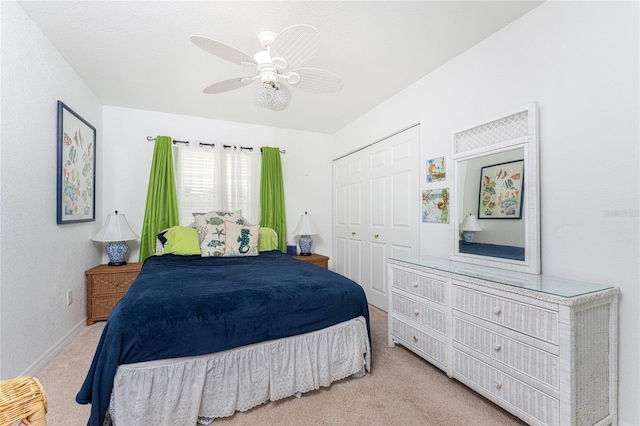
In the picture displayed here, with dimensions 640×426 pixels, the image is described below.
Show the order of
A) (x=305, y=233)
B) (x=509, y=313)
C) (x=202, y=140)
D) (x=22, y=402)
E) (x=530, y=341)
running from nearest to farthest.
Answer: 1. (x=22, y=402)
2. (x=530, y=341)
3. (x=509, y=313)
4. (x=202, y=140)
5. (x=305, y=233)

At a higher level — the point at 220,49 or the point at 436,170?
the point at 220,49

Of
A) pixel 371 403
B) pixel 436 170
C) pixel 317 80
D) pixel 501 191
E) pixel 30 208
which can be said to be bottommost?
pixel 371 403

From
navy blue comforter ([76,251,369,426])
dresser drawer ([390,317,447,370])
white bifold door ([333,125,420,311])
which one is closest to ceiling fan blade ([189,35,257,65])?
navy blue comforter ([76,251,369,426])

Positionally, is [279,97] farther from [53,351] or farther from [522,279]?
[53,351]

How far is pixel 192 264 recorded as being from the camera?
2596mm

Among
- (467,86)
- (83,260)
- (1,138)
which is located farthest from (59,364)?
(467,86)

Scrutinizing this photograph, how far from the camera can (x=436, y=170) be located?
256 cm

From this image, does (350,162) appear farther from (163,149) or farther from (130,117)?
(130,117)

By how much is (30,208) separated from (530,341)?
3.19 m

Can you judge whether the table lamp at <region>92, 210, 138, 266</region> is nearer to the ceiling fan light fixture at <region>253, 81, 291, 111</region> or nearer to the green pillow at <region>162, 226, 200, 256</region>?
the green pillow at <region>162, 226, 200, 256</region>

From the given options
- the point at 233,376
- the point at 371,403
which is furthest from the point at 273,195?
the point at 371,403

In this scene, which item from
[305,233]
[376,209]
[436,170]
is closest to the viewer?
[436,170]

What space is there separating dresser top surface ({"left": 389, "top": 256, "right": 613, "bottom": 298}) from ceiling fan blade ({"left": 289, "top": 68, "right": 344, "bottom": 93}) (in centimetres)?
148

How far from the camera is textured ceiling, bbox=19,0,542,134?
182 cm
